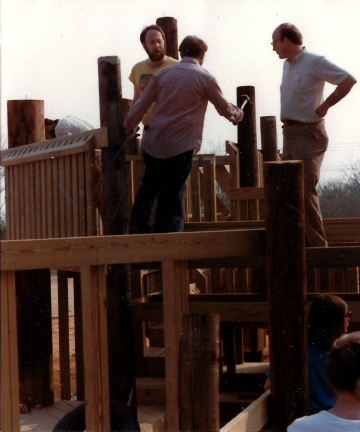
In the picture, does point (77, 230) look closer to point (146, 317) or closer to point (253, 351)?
point (146, 317)

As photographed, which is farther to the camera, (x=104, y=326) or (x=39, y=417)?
(x=39, y=417)

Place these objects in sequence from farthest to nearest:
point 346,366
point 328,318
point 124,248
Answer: point 328,318
point 124,248
point 346,366

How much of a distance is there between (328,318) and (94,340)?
4.23ft

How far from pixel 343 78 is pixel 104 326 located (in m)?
2.61

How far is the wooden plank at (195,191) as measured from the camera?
7266 mm

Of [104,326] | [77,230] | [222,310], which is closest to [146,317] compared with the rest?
[222,310]

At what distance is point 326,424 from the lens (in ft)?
8.86

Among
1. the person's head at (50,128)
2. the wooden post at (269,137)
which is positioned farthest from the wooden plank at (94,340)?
the wooden post at (269,137)

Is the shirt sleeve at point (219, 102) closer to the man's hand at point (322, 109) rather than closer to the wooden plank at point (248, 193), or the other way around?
the man's hand at point (322, 109)

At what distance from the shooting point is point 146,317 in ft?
19.9

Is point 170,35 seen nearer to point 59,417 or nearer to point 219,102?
point 219,102

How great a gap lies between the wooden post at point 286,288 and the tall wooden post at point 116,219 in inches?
54.2

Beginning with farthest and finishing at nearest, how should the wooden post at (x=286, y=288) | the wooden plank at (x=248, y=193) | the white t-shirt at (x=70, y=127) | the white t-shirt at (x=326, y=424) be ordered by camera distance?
the wooden plank at (x=248, y=193), the white t-shirt at (x=70, y=127), the wooden post at (x=286, y=288), the white t-shirt at (x=326, y=424)

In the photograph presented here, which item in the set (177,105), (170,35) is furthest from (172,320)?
(170,35)
